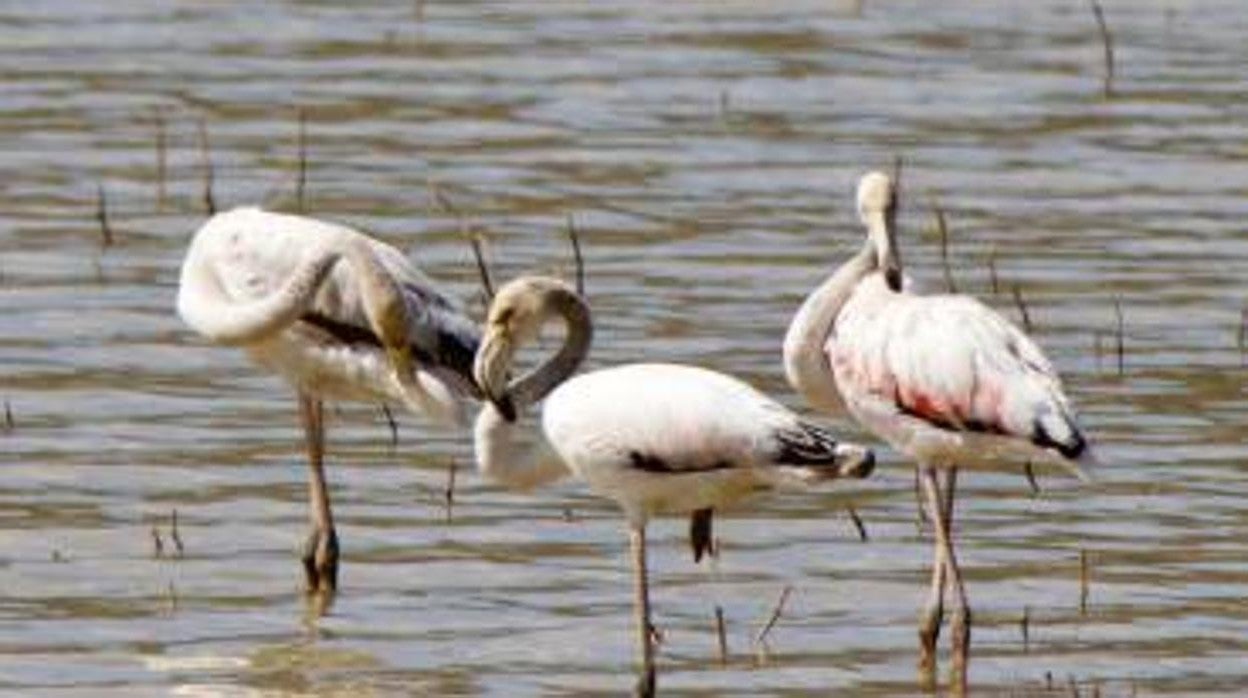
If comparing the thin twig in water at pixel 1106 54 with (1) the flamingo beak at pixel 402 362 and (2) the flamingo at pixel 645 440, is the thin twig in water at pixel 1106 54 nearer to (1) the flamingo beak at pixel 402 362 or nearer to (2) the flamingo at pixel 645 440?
(1) the flamingo beak at pixel 402 362

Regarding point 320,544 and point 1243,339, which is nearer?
point 320,544

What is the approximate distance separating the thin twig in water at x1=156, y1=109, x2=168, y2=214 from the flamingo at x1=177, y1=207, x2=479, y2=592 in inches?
164

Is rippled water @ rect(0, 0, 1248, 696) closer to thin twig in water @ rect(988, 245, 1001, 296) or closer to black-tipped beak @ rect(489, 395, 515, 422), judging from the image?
thin twig in water @ rect(988, 245, 1001, 296)

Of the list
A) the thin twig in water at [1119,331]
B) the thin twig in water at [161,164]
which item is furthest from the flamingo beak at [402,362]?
the thin twig in water at [161,164]

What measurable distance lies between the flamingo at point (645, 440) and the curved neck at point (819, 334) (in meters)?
0.52

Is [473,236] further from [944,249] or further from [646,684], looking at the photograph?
[646,684]

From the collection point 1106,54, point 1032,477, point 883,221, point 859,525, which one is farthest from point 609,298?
point 1106,54

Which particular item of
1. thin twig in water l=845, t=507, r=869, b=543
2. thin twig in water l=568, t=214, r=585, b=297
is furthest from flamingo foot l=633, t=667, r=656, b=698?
thin twig in water l=568, t=214, r=585, b=297

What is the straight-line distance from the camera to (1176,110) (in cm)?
1739

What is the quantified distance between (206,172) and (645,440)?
6031mm

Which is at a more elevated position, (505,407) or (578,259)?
(505,407)

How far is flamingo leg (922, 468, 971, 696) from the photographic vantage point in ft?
33.3

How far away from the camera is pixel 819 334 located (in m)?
10.6

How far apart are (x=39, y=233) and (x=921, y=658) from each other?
5.67 meters
